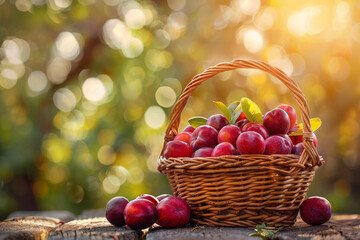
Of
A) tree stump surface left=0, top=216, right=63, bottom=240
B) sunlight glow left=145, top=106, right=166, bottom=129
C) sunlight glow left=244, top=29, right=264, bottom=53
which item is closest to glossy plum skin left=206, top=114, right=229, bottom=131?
tree stump surface left=0, top=216, right=63, bottom=240

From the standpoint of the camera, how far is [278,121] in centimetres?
152

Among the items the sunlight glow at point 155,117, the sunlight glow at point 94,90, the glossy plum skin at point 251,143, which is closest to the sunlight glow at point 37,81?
the sunlight glow at point 94,90

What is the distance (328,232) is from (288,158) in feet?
0.98

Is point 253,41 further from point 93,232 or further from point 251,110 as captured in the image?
point 93,232

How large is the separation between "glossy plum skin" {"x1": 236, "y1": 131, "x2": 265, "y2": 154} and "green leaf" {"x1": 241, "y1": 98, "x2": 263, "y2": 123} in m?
0.14

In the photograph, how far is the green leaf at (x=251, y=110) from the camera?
1.50 m

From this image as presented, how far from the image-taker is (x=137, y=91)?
416 centimetres

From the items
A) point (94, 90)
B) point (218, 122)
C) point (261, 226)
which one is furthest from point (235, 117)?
point (94, 90)

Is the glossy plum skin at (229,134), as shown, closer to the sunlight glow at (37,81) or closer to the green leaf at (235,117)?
the green leaf at (235,117)

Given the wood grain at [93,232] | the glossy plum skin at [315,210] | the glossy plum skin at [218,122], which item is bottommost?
the glossy plum skin at [315,210]

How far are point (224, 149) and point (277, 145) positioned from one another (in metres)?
0.18

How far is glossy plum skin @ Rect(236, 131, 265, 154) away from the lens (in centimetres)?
139

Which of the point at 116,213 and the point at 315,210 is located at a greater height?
the point at 116,213

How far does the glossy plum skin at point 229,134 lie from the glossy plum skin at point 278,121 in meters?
0.12
